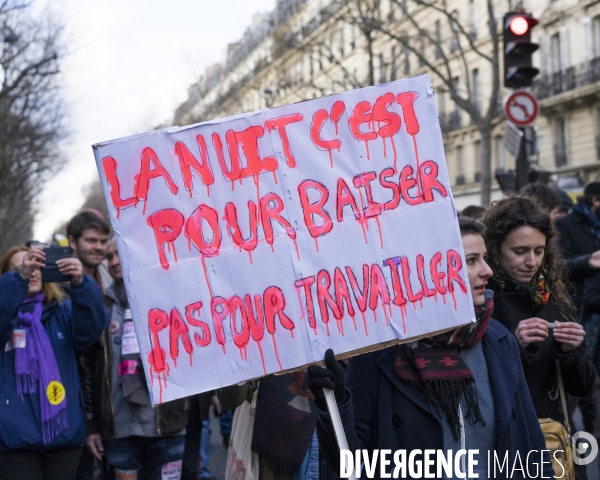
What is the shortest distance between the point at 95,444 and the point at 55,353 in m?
0.66

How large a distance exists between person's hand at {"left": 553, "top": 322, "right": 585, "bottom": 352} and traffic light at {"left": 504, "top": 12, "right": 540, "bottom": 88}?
5614 mm

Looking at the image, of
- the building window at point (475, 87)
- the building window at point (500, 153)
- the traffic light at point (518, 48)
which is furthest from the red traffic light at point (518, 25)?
the building window at point (475, 87)

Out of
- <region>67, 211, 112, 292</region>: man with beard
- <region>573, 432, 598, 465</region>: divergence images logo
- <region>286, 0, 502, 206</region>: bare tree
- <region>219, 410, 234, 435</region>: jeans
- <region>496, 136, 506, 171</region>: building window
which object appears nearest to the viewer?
<region>573, 432, 598, 465</region>: divergence images logo

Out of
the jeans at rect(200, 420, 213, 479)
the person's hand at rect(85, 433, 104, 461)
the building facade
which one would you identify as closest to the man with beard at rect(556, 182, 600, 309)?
the jeans at rect(200, 420, 213, 479)

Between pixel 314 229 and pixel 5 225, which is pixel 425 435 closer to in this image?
pixel 314 229

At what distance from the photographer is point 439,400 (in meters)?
2.71

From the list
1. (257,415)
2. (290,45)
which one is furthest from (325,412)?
(290,45)

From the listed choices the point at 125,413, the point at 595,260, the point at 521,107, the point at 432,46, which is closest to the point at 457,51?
the point at 432,46

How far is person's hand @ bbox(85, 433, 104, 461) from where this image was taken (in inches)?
178

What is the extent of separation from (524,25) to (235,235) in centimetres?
649

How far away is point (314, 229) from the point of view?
9.14 ft

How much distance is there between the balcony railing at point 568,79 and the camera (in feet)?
96.0

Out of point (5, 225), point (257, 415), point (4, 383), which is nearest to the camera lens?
point (257, 415)

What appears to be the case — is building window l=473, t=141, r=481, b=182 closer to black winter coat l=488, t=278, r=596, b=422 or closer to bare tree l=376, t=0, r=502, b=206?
bare tree l=376, t=0, r=502, b=206
